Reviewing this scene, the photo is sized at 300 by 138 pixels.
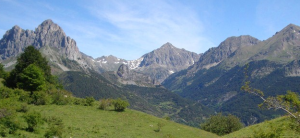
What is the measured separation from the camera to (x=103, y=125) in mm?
37625

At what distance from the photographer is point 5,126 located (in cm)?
2612

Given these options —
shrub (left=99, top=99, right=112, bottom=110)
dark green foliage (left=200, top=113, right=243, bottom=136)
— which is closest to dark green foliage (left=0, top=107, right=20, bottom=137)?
shrub (left=99, top=99, right=112, bottom=110)

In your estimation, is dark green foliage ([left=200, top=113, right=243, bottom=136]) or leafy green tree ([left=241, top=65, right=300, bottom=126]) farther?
dark green foliage ([left=200, top=113, right=243, bottom=136])

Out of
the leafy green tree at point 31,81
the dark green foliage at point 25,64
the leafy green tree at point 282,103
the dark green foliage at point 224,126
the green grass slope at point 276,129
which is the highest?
the dark green foliage at point 25,64

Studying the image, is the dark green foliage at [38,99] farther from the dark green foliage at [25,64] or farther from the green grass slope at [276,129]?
the green grass slope at [276,129]

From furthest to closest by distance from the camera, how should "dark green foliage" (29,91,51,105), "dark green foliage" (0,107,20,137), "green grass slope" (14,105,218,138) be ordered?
1. "dark green foliage" (29,91,51,105)
2. "green grass slope" (14,105,218,138)
3. "dark green foliage" (0,107,20,137)

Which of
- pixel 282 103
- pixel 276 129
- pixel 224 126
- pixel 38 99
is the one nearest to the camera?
pixel 282 103

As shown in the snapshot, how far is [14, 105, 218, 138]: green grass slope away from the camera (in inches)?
1282

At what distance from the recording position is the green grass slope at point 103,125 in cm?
3256

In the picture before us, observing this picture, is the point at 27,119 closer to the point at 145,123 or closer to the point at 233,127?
the point at 145,123

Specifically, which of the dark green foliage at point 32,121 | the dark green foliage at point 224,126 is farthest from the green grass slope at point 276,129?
the dark green foliage at point 224,126

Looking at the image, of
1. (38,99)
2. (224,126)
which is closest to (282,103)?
(38,99)

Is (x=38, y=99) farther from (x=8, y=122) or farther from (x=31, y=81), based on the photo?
(x=8, y=122)

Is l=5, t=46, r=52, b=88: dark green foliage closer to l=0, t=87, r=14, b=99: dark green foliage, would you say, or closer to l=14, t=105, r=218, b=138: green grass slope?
l=0, t=87, r=14, b=99: dark green foliage
